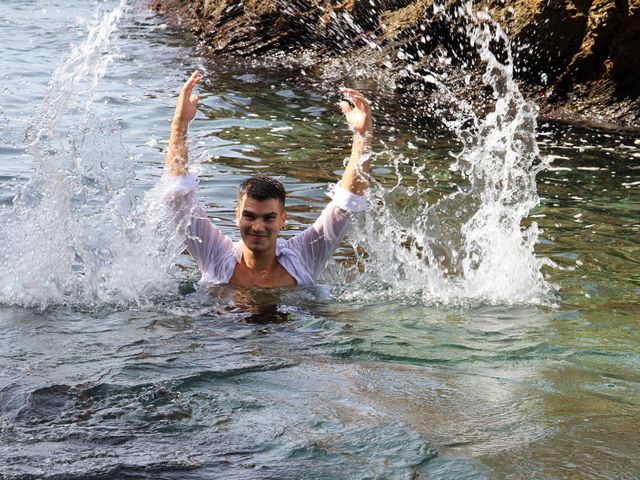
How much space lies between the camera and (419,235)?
8.08m

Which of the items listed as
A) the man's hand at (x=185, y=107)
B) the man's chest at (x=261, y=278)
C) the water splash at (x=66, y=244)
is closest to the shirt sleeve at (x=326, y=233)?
the man's chest at (x=261, y=278)

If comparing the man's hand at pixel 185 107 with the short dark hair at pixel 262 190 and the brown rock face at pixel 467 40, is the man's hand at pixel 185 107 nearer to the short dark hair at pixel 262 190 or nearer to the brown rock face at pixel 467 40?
the short dark hair at pixel 262 190

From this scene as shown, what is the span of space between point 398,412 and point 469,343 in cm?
131

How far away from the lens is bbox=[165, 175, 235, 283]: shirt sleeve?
20.5ft

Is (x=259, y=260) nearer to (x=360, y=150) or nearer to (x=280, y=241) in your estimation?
(x=280, y=241)

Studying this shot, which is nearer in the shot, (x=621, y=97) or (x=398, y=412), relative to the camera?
(x=398, y=412)

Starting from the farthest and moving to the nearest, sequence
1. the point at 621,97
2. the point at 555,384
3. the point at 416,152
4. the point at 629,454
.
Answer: the point at 621,97, the point at 416,152, the point at 555,384, the point at 629,454

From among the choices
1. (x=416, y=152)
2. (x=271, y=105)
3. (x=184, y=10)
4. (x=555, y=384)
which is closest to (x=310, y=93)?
(x=271, y=105)

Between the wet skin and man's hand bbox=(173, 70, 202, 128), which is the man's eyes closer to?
the wet skin

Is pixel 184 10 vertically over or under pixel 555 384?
over

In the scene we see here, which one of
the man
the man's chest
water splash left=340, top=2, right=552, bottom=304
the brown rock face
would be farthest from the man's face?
the brown rock face

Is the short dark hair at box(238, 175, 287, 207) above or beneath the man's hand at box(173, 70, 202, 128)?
beneath

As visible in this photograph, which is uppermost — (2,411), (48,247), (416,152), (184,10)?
(184,10)

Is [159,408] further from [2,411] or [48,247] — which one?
[48,247]
